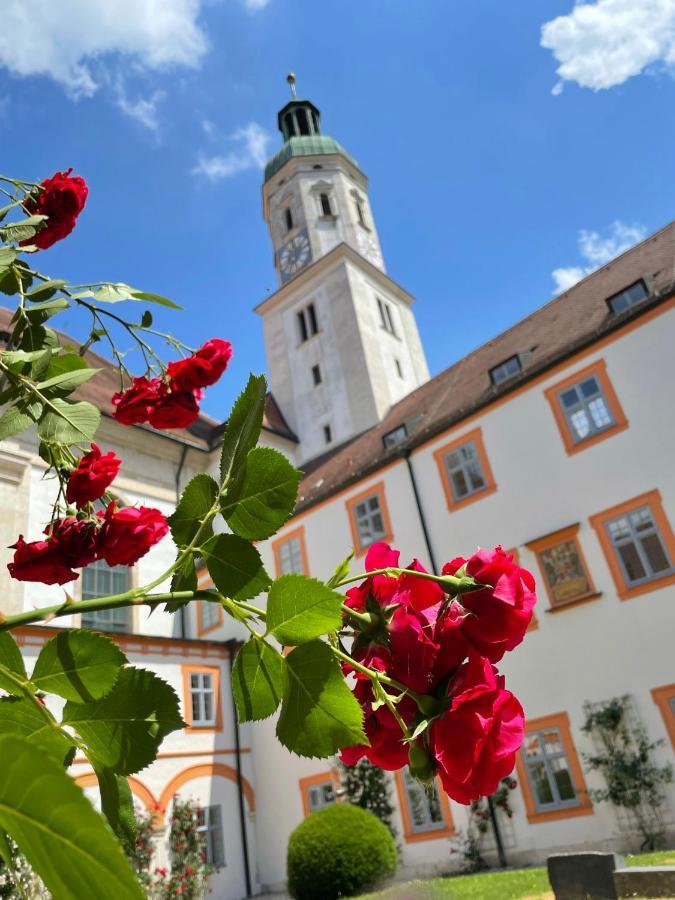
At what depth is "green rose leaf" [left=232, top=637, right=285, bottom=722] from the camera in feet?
2.70

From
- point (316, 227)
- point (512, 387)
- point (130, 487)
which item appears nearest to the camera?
point (512, 387)

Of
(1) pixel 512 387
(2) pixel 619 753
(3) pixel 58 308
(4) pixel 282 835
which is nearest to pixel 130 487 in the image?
(4) pixel 282 835

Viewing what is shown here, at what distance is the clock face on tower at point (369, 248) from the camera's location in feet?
95.7

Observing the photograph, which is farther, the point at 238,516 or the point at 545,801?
the point at 545,801

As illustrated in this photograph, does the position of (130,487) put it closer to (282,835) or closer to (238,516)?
(282,835)

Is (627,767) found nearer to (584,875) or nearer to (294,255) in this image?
(584,875)

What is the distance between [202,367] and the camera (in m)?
1.34

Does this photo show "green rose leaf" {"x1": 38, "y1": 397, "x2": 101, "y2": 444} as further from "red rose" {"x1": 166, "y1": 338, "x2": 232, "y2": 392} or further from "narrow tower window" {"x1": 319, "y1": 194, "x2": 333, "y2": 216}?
"narrow tower window" {"x1": 319, "y1": 194, "x2": 333, "y2": 216}

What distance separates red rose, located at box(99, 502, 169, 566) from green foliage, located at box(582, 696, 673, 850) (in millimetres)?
11913

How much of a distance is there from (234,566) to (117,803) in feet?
1.03

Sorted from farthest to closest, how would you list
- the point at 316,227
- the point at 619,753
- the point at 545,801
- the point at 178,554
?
1. the point at 316,227
2. the point at 545,801
3. the point at 619,753
4. the point at 178,554

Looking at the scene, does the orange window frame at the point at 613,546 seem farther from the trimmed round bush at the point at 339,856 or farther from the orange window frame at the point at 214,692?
the orange window frame at the point at 214,692

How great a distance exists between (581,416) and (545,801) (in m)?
7.06

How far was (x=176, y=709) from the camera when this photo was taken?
0.78 metres
